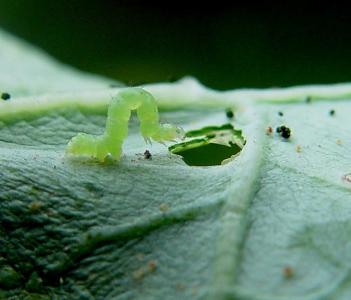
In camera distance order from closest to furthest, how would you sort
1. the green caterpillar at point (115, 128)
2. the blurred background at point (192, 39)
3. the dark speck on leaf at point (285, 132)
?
the green caterpillar at point (115, 128) → the dark speck on leaf at point (285, 132) → the blurred background at point (192, 39)

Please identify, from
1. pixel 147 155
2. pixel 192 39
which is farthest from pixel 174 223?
pixel 192 39

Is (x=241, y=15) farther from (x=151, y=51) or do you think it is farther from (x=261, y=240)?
(x=261, y=240)

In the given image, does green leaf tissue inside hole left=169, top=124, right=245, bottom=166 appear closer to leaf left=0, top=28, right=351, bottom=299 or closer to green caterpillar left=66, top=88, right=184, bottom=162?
leaf left=0, top=28, right=351, bottom=299

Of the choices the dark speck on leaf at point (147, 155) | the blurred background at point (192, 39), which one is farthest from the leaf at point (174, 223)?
the blurred background at point (192, 39)

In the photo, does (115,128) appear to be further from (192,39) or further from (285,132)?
(192,39)

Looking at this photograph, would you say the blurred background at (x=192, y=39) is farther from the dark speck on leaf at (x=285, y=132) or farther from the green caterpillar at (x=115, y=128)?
the green caterpillar at (x=115, y=128)

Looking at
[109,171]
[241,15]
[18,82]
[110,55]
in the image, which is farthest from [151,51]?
[109,171]
